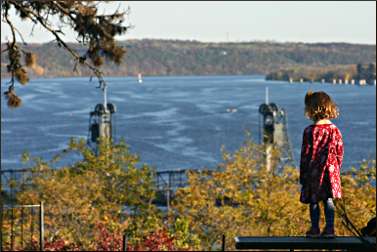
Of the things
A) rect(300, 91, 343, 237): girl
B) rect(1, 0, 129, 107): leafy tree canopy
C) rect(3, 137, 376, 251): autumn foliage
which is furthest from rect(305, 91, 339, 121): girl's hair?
rect(3, 137, 376, 251): autumn foliage

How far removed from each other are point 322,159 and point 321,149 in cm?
6

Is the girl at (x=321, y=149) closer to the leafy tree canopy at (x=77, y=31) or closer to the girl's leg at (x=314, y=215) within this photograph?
the girl's leg at (x=314, y=215)

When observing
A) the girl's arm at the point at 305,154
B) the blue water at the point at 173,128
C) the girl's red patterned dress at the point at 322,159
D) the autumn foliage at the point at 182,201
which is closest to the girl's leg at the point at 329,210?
the girl's red patterned dress at the point at 322,159

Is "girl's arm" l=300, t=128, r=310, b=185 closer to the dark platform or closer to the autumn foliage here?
the dark platform

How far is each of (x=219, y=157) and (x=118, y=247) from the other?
49995 mm

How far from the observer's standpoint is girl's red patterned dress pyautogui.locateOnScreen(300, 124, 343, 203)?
5523 mm

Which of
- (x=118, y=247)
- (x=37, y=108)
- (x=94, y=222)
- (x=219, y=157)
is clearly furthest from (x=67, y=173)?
(x=37, y=108)

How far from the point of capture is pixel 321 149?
5539 mm

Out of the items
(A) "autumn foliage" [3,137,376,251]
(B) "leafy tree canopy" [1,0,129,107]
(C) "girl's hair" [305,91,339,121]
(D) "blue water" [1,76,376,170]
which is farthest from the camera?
(D) "blue water" [1,76,376,170]

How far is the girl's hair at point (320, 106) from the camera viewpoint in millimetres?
5473

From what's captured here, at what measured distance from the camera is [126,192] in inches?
934

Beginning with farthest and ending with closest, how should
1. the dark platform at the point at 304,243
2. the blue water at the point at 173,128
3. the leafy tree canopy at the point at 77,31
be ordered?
→ the blue water at the point at 173,128 → the leafy tree canopy at the point at 77,31 → the dark platform at the point at 304,243

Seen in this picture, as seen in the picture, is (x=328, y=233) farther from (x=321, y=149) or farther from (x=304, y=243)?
(x=321, y=149)

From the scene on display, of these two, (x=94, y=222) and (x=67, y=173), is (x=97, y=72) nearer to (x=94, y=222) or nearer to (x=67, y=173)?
(x=94, y=222)
